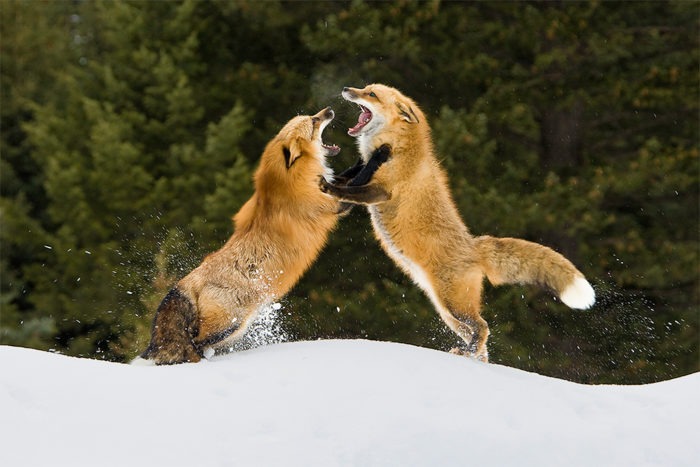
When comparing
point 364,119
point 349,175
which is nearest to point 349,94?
point 364,119

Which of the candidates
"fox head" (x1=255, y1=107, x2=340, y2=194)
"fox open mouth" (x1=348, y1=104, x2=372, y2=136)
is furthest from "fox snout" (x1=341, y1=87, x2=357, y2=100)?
"fox head" (x1=255, y1=107, x2=340, y2=194)

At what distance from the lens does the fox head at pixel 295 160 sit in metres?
5.87

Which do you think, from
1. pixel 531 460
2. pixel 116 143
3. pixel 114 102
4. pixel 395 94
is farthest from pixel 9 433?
pixel 114 102

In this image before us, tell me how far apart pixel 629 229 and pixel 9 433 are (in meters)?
10.6

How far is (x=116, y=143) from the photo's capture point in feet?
49.2

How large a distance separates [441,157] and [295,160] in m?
6.49

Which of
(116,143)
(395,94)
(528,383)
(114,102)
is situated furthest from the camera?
(114,102)

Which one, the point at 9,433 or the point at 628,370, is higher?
the point at 9,433

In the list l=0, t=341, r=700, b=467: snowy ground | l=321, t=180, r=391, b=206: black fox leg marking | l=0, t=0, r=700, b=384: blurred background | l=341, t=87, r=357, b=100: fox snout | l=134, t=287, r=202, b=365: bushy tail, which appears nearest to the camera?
l=0, t=341, r=700, b=467: snowy ground

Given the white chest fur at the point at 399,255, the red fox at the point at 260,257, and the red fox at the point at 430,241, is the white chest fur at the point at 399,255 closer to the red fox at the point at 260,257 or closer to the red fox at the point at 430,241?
the red fox at the point at 430,241

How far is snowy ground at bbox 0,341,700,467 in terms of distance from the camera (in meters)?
4.62

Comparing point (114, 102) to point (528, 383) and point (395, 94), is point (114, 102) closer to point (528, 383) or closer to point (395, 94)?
point (395, 94)

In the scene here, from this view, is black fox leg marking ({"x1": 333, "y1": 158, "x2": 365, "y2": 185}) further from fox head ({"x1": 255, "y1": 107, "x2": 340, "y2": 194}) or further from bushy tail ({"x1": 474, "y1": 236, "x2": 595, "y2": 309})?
bushy tail ({"x1": 474, "y1": 236, "x2": 595, "y2": 309})

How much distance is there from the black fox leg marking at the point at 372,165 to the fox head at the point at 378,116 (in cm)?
5
